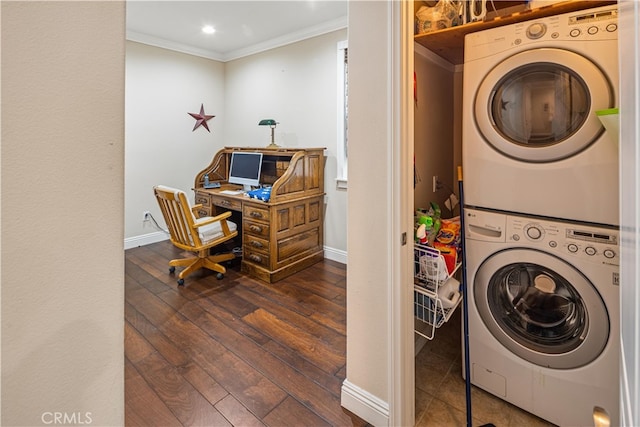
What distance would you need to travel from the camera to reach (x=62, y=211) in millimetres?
507

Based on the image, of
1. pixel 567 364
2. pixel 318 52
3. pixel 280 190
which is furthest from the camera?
pixel 318 52

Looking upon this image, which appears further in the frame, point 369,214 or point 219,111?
point 219,111

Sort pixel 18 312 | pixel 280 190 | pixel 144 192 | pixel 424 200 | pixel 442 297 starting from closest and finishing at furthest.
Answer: pixel 18 312 < pixel 442 297 < pixel 424 200 < pixel 280 190 < pixel 144 192

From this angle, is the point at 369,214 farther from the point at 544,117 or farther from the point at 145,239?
the point at 145,239

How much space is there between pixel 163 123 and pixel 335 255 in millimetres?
2762

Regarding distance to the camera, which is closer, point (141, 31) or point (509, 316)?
point (509, 316)

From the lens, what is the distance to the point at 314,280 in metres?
3.24

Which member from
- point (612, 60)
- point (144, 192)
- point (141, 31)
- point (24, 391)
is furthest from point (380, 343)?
point (141, 31)

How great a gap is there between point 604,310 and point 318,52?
3.37 meters

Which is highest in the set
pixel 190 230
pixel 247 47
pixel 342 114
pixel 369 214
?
pixel 247 47

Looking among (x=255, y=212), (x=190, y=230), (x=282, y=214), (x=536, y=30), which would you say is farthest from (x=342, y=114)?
(x=536, y=30)

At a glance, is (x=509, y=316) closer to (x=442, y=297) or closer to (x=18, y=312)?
(x=442, y=297)

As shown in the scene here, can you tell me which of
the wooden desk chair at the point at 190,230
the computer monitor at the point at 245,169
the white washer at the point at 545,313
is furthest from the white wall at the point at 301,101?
the white washer at the point at 545,313

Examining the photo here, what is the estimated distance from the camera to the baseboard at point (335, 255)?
3.68 m
